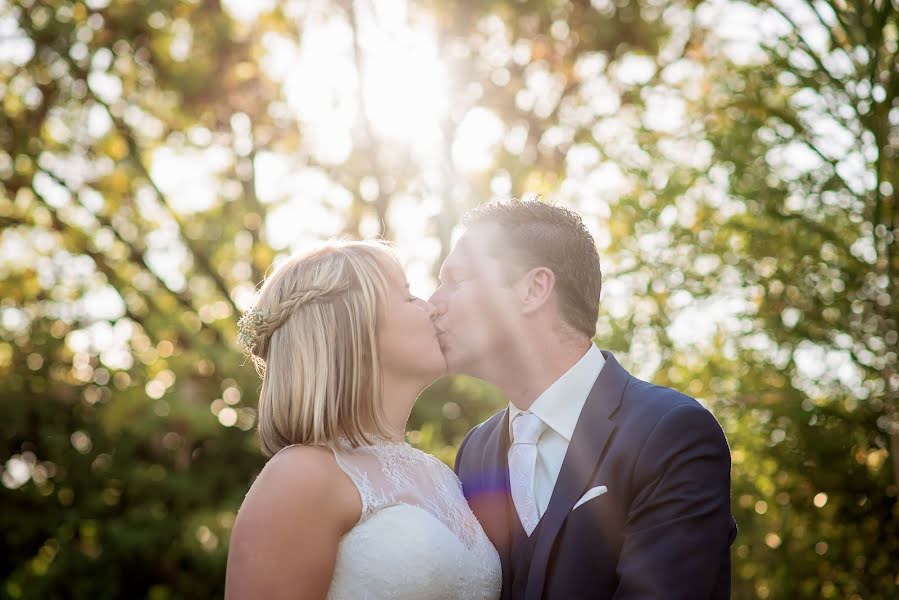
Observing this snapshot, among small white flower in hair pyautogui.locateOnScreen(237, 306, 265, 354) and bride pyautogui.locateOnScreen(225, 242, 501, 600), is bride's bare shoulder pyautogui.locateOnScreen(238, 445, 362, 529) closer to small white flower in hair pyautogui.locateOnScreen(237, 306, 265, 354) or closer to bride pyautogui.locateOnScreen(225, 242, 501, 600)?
bride pyautogui.locateOnScreen(225, 242, 501, 600)

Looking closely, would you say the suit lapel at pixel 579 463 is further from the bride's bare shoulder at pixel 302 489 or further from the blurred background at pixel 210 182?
the blurred background at pixel 210 182

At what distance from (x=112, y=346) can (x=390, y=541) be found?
8089mm

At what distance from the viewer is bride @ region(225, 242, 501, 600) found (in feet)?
9.11

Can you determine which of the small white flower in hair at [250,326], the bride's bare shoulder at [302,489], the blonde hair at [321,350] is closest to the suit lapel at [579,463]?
the bride's bare shoulder at [302,489]

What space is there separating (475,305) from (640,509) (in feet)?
3.43

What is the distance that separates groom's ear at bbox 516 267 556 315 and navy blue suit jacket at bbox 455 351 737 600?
19.1 inches

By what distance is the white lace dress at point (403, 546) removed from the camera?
9.62 ft

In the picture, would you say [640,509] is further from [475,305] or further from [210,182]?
[210,182]

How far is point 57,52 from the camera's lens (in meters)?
10.0

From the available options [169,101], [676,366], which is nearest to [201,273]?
[169,101]

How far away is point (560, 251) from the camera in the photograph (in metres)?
3.47

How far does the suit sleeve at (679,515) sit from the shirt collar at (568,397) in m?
0.40

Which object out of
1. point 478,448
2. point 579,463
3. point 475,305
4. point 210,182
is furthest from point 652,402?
point 210,182

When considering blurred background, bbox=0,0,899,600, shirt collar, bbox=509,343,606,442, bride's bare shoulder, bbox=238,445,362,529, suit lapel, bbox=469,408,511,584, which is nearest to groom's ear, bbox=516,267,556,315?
shirt collar, bbox=509,343,606,442
